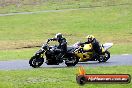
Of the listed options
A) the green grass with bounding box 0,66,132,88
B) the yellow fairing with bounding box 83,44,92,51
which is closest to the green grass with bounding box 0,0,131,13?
the yellow fairing with bounding box 83,44,92,51

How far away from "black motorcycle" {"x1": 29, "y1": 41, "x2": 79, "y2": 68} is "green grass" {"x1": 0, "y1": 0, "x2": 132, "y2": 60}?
13382 millimetres

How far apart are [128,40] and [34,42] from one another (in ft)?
27.0

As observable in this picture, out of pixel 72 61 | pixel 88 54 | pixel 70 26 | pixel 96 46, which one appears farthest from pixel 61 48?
pixel 70 26

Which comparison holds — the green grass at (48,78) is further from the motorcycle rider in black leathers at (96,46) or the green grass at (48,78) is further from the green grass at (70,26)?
the green grass at (70,26)

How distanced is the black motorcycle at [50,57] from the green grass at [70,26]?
527 inches

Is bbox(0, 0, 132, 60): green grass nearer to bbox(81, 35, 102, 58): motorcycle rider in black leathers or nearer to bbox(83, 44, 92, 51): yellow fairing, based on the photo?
bbox(81, 35, 102, 58): motorcycle rider in black leathers

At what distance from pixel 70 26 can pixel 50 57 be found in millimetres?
29738

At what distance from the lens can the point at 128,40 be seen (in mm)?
39938

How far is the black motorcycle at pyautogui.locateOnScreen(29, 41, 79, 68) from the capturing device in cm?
2184

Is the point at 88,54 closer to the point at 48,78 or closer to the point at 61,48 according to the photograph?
the point at 61,48

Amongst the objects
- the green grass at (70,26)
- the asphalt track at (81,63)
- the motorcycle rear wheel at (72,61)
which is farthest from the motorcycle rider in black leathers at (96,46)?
the green grass at (70,26)

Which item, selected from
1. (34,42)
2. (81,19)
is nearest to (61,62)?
(34,42)

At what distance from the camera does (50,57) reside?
22.1 meters

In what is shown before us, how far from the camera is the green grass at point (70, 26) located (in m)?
40.8
